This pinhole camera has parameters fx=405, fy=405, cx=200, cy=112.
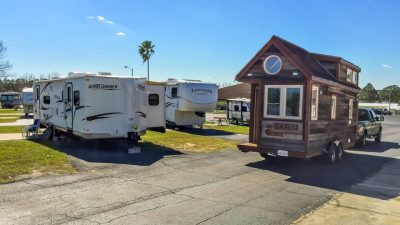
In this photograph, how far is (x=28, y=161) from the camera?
1175 centimetres

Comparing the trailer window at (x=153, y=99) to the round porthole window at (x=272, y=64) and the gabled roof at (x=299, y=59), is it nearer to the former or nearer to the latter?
the gabled roof at (x=299, y=59)

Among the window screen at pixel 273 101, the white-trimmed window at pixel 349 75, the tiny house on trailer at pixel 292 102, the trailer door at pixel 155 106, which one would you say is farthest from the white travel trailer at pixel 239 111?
the window screen at pixel 273 101

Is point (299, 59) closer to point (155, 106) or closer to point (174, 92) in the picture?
point (155, 106)

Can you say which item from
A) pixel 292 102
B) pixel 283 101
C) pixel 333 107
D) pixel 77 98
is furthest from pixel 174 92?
pixel 292 102

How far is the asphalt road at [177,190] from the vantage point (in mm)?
7074

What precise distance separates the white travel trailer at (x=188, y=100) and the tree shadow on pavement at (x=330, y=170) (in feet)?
35.8

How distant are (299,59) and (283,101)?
1346mm

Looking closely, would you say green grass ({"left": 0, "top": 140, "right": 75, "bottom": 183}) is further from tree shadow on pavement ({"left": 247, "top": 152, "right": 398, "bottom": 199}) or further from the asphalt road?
tree shadow on pavement ({"left": 247, "top": 152, "right": 398, "bottom": 199})

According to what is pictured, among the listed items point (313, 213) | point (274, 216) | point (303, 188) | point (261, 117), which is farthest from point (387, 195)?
point (261, 117)

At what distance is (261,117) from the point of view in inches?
505

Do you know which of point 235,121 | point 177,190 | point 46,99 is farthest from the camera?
point 235,121

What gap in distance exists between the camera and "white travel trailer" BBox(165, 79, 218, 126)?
958 inches

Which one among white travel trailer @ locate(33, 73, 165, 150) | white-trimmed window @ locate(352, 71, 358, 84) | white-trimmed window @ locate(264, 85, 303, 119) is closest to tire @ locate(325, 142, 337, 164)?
white-trimmed window @ locate(264, 85, 303, 119)

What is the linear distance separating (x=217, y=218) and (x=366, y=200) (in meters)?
3.72
